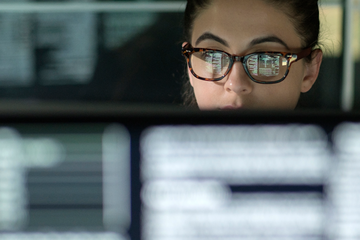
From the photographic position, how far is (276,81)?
548 millimetres

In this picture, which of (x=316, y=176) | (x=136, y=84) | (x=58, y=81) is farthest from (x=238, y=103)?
(x=58, y=81)

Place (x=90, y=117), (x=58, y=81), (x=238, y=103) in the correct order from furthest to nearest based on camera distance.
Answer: (x=58, y=81) < (x=238, y=103) < (x=90, y=117)

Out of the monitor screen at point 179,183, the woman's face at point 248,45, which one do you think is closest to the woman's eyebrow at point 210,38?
the woman's face at point 248,45

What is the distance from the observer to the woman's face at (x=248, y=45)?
0.54 m

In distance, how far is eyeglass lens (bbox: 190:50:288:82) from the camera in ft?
1.76

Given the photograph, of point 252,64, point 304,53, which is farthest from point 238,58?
point 304,53

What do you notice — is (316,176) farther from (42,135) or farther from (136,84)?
(136,84)

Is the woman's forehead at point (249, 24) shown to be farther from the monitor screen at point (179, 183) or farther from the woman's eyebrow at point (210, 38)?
the monitor screen at point (179, 183)

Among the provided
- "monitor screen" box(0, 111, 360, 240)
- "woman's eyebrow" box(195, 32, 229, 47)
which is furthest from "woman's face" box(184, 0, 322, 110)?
"monitor screen" box(0, 111, 360, 240)

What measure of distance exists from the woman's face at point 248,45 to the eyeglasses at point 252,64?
0.03ft

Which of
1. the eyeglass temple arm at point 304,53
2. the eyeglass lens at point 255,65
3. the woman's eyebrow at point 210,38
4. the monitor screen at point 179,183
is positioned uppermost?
the woman's eyebrow at point 210,38

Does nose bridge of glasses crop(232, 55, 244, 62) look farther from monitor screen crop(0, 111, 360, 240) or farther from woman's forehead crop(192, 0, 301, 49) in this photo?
monitor screen crop(0, 111, 360, 240)

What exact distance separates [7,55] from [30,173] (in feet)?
7.67

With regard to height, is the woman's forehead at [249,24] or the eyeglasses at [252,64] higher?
the woman's forehead at [249,24]
